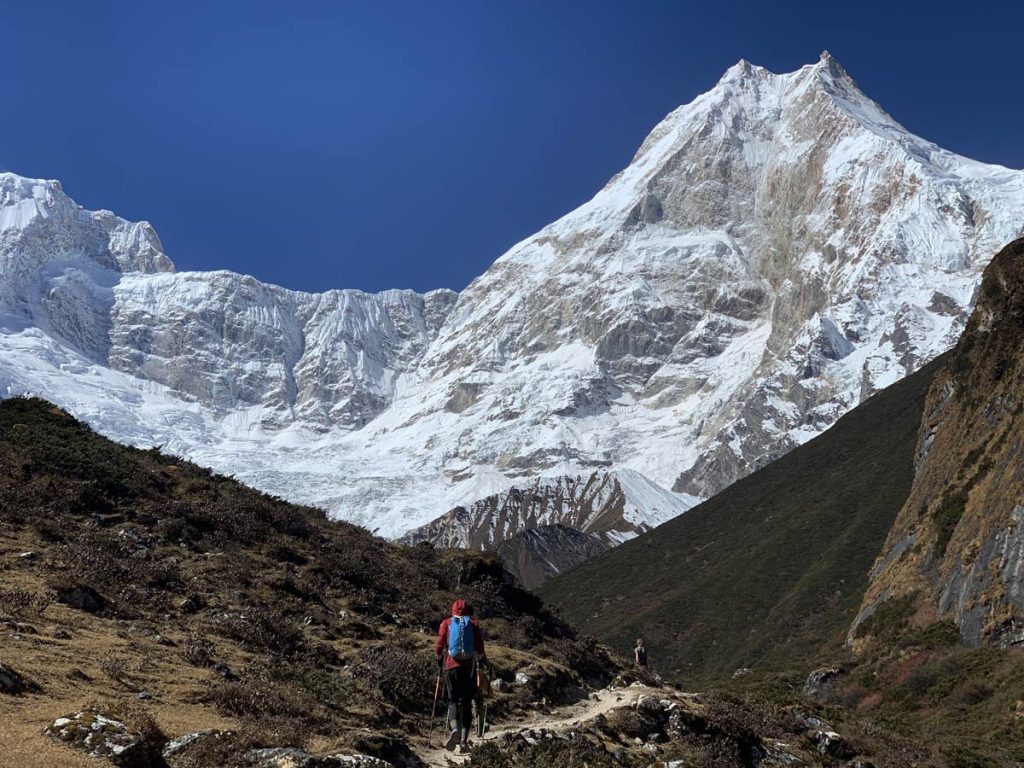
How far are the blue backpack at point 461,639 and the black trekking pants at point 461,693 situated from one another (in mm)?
Answer: 195

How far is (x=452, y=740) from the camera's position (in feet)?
47.7

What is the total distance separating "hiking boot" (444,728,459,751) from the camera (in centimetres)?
1446

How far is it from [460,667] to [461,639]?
1.56 feet

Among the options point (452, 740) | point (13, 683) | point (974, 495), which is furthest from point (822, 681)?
point (13, 683)

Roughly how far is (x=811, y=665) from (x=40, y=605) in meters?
59.7

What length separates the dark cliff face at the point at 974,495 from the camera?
153ft

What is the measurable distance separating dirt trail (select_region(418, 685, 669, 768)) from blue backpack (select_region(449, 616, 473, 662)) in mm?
1471

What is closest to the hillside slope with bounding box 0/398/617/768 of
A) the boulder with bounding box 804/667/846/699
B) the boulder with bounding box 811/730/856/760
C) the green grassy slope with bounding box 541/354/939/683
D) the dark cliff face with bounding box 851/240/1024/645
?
the boulder with bounding box 811/730/856/760

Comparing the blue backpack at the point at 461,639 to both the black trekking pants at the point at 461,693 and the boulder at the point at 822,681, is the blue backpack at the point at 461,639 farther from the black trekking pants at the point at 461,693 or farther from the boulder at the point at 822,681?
the boulder at the point at 822,681

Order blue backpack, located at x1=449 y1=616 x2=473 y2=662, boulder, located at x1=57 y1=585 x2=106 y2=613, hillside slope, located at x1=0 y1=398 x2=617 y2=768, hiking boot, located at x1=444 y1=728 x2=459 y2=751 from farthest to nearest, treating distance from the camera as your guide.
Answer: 1. boulder, located at x1=57 y1=585 x2=106 y2=613
2. blue backpack, located at x1=449 y1=616 x2=473 y2=662
3. hiking boot, located at x1=444 y1=728 x2=459 y2=751
4. hillside slope, located at x1=0 y1=398 x2=617 y2=768

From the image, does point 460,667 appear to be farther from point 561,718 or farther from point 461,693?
point 561,718

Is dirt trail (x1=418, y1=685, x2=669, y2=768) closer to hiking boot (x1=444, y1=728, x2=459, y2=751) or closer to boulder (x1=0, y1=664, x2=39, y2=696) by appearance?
hiking boot (x1=444, y1=728, x2=459, y2=751)

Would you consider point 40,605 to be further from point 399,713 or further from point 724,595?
point 724,595

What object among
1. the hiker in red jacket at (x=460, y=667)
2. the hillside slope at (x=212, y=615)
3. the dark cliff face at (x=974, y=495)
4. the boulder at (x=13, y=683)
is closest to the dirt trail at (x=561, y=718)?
the hiker in red jacket at (x=460, y=667)
